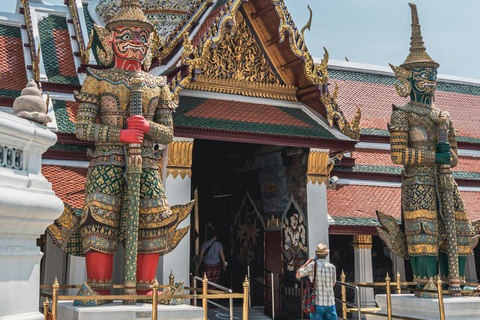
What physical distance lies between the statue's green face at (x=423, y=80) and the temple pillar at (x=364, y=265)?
3.94 m

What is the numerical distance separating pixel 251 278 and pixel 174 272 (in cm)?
305

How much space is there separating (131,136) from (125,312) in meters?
1.90

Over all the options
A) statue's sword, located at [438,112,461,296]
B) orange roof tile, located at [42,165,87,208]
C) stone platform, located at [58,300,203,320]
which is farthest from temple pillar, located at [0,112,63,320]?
statue's sword, located at [438,112,461,296]

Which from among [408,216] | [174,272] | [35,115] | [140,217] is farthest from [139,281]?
[408,216]

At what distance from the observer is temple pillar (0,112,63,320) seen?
4125 millimetres

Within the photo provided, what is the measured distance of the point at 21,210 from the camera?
4.13m

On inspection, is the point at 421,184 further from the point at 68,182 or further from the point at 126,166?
the point at 68,182

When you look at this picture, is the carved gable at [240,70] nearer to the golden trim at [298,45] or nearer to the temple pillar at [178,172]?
the golden trim at [298,45]

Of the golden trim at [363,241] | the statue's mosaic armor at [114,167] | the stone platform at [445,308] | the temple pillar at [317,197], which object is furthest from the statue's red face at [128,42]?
the golden trim at [363,241]

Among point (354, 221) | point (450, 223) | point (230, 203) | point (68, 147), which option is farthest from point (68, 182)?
point (450, 223)

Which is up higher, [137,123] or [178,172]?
[137,123]

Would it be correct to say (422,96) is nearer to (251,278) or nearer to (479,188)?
(251,278)

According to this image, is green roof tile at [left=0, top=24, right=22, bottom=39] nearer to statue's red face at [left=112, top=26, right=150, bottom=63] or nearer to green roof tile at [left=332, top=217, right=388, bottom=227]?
statue's red face at [left=112, top=26, right=150, bottom=63]

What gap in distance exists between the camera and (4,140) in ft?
13.9
